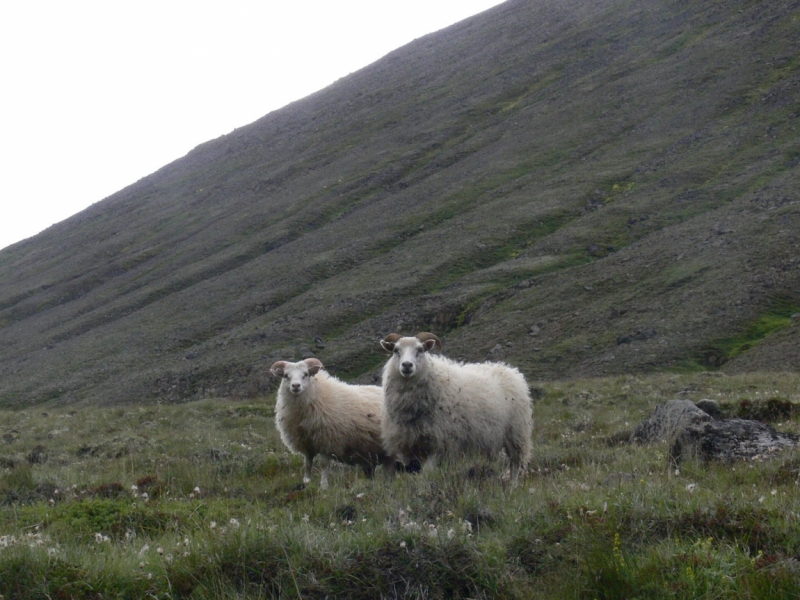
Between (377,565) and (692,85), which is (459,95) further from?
(377,565)

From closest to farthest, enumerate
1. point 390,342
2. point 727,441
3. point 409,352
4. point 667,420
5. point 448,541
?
point 448,541, point 727,441, point 667,420, point 409,352, point 390,342

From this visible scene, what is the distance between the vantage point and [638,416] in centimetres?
1872

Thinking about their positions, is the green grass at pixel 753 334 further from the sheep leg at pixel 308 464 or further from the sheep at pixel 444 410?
the sheep leg at pixel 308 464

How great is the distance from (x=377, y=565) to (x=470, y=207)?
239ft

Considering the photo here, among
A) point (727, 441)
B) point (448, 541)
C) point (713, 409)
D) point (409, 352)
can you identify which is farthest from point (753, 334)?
point (448, 541)

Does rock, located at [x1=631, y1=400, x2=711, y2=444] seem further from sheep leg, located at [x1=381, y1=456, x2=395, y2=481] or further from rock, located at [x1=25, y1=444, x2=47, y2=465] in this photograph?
rock, located at [x1=25, y1=444, x2=47, y2=465]

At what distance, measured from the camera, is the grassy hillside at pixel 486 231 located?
44156 millimetres

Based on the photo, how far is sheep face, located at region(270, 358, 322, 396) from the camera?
13.8 meters

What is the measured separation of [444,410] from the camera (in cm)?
1207

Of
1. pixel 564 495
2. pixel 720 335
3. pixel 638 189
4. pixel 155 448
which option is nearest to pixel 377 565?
pixel 564 495

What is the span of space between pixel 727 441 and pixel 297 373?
7.72m

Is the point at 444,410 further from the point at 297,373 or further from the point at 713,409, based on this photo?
the point at 713,409

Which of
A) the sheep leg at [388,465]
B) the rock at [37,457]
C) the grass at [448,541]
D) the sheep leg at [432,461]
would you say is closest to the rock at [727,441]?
the grass at [448,541]

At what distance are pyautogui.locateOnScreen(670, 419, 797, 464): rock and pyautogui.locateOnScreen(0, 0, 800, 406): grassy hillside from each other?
25.3 meters
